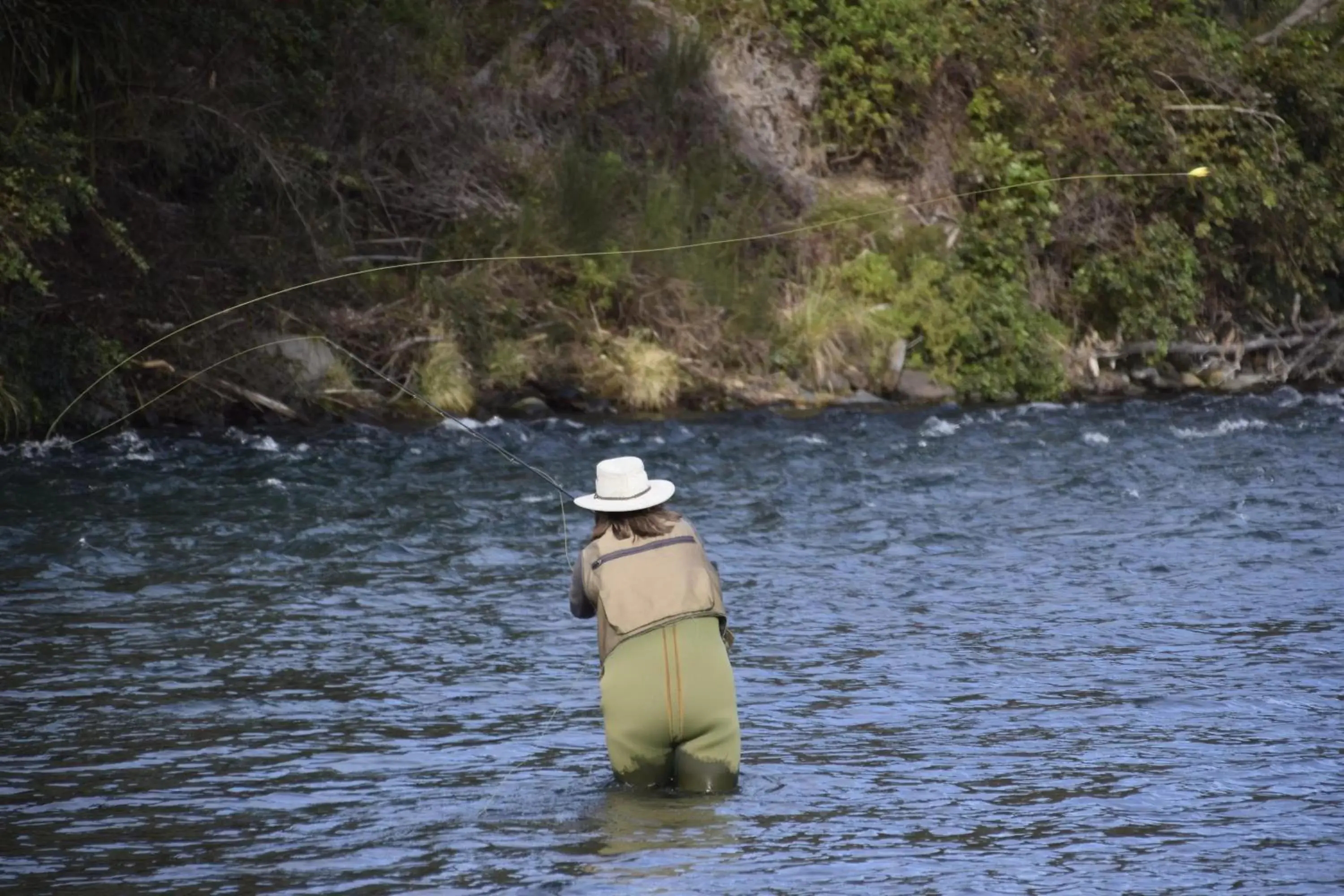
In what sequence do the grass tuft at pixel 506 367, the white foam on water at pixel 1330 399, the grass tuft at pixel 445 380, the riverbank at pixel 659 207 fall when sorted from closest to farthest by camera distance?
the riverbank at pixel 659 207 < the grass tuft at pixel 445 380 < the grass tuft at pixel 506 367 < the white foam on water at pixel 1330 399

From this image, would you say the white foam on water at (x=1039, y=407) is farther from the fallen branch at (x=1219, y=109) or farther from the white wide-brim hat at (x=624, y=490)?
the white wide-brim hat at (x=624, y=490)

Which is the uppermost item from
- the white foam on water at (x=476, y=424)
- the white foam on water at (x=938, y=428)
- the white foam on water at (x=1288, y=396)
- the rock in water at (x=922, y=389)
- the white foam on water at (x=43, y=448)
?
the white foam on water at (x=43, y=448)

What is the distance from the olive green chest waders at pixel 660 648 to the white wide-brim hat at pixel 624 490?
0.13 meters

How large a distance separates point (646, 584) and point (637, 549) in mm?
123

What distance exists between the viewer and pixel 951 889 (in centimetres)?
556

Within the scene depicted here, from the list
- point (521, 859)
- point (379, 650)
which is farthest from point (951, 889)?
point (379, 650)

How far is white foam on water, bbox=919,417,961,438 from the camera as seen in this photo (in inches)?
672

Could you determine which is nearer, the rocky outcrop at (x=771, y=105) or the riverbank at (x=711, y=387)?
the riverbank at (x=711, y=387)

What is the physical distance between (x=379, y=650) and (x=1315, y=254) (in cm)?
1627

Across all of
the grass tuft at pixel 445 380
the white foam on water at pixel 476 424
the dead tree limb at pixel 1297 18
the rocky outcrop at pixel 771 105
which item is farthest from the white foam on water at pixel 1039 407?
the dead tree limb at pixel 1297 18

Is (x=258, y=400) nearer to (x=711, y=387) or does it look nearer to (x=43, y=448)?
(x=43, y=448)

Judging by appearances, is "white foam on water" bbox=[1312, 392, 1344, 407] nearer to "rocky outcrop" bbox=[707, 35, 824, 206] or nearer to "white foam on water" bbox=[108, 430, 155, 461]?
"rocky outcrop" bbox=[707, 35, 824, 206]

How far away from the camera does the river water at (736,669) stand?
19.5 ft

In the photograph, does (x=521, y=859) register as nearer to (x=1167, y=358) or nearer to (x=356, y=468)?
(x=356, y=468)
